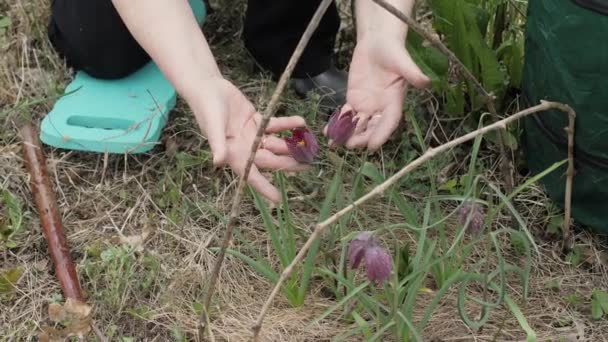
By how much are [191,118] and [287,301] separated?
22.4 inches

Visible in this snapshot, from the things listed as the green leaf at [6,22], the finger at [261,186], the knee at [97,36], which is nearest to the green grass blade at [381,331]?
the finger at [261,186]

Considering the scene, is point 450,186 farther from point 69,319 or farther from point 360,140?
point 69,319

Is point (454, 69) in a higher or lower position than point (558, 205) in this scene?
higher

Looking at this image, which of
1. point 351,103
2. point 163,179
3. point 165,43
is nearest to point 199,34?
point 165,43

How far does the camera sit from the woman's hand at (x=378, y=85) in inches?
55.7

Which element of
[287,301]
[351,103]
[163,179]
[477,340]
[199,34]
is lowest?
[477,340]

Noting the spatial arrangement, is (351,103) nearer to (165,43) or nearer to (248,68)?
(165,43)

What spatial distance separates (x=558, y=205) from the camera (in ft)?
5.57

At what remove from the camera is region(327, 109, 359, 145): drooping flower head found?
1309mm

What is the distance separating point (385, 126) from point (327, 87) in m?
0.58

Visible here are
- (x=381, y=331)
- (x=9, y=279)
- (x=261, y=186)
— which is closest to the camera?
(x=381, y=331)

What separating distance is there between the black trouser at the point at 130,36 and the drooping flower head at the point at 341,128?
691mm

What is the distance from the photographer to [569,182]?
155 centimetres

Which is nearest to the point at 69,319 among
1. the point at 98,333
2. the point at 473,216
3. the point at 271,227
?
the point at 98,333
